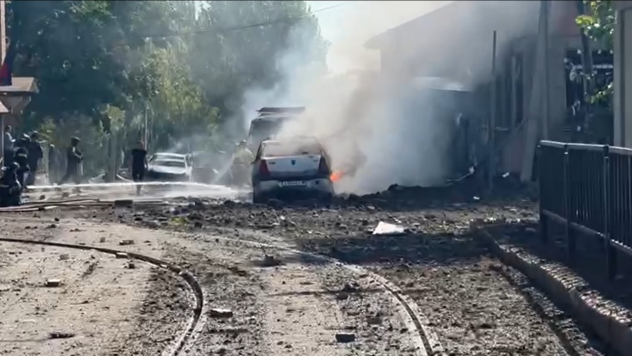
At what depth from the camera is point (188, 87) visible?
3278 inches

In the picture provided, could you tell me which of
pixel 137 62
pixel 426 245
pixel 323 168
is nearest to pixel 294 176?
pixel 323 168

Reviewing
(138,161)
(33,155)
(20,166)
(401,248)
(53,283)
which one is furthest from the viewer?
(138,161)

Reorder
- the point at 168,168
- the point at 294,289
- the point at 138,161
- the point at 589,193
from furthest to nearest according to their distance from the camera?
the point at 168,168 < the point at 138,161 < the point at 589,193 < the point at 294,289

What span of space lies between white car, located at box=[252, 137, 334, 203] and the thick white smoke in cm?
598

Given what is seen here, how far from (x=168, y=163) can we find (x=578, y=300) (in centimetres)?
4200

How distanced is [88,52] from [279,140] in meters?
32.2

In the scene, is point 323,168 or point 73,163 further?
point 73,163

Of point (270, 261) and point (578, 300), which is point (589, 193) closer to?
point (578, 300)

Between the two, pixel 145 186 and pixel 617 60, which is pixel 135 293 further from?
pixel 145 186

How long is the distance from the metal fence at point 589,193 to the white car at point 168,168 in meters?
33.4

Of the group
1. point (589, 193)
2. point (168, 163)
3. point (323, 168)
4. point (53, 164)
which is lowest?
point (168, 163)

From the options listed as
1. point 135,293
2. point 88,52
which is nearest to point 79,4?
point 88,52

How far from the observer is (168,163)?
5256cm

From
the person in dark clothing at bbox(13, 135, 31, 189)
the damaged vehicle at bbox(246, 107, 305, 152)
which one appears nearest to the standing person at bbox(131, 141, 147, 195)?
the damaged vehicle at bbox(246, 107, 305, 152)
